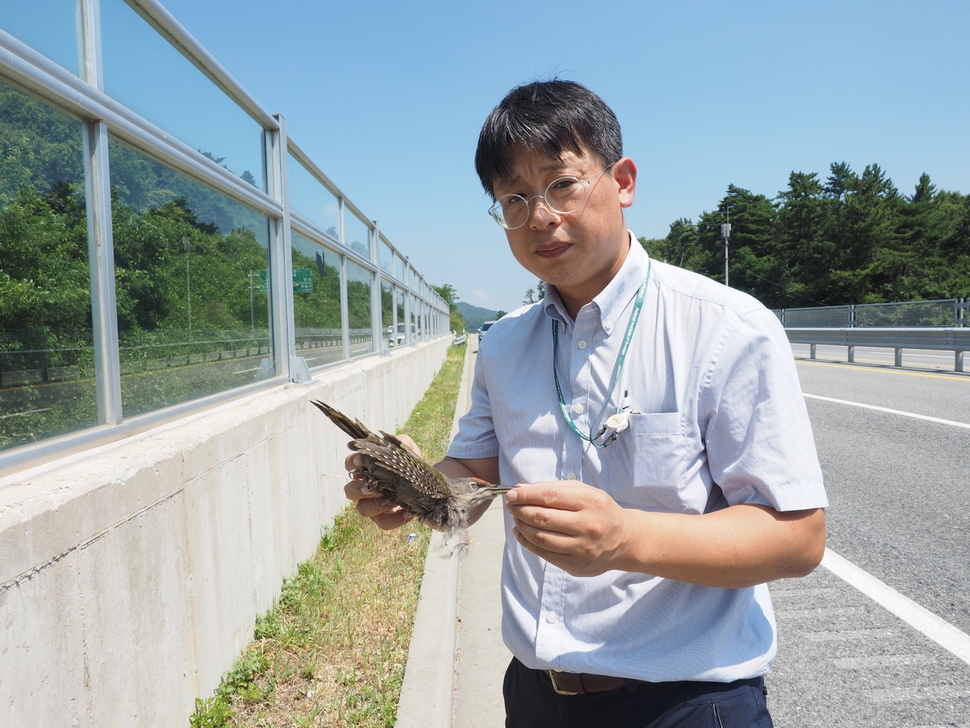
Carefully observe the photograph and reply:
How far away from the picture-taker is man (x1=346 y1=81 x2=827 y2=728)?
1.40 meters

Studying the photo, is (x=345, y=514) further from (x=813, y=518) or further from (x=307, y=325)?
(x=813, y=518)

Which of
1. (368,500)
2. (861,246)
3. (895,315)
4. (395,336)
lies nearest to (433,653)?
(368,500)

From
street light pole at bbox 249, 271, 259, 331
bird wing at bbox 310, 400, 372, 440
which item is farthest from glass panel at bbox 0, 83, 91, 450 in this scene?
street light pole at bbox 249, 271, 259, 331

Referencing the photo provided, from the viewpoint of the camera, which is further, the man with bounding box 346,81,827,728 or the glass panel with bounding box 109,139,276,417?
the glass panel with bounding box 109,139,276,417

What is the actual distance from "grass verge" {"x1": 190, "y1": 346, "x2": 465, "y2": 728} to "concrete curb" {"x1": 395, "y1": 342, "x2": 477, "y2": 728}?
0.06 metres

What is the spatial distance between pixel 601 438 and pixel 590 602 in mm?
410

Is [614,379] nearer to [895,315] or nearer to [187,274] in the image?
[187,274]

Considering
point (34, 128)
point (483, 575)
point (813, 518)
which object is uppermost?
point (34, 128)

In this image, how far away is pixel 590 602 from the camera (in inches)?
64.6

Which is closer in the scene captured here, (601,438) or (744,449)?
(744,449)

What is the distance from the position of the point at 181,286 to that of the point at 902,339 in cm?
1908

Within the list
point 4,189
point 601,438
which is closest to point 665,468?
point 601,438

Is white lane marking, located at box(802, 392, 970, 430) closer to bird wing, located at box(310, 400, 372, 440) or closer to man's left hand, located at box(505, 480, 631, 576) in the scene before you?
man's left hand, located at box(505, 480, 631, 576)

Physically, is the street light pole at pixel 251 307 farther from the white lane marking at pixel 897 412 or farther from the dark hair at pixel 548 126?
the white lane marking at pixel 897 412
